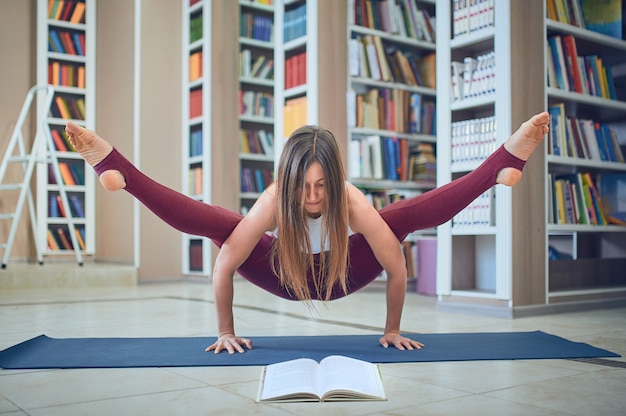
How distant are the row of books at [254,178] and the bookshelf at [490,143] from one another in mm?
2625

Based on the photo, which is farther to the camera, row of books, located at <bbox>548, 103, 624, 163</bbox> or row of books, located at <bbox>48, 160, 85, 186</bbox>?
row of books, located at <bbox>48, 160, 85, 186</bbox>

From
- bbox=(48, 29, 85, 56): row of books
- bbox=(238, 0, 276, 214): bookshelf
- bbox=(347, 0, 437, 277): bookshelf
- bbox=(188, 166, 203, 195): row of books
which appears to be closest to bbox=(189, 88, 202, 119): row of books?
bbox=(238, 0, 276, 214): bookshelf

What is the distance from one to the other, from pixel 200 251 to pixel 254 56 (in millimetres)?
1962

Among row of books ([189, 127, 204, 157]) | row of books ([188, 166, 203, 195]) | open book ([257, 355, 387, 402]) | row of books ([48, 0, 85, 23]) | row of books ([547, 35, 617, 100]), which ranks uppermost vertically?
row of books ([48, 0, 85, 23])

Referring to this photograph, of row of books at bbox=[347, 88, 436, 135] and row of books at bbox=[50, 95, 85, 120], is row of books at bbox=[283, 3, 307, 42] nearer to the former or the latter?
row of books at bbox=[347, 88, 436, 135]

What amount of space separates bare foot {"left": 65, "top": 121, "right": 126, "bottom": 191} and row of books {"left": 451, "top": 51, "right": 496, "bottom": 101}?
203 cm

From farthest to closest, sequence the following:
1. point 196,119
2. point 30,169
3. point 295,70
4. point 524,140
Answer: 1. point 196,119
2. point 30,169
3. point 295,70
4. point 524,140

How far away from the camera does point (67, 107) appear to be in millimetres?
5934

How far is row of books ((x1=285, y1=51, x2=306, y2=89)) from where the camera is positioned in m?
4.32

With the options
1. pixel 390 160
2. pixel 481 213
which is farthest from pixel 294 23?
pixel 481 213

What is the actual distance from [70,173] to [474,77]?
13.6 feet

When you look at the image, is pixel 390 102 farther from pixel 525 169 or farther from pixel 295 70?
pixel 525 169

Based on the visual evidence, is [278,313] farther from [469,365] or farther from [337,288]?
[469,365]

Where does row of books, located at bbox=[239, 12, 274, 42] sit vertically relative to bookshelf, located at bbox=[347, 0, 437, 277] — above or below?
above
